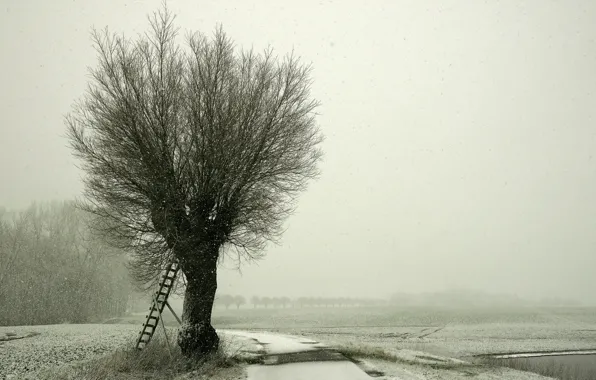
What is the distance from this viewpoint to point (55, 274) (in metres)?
41.2

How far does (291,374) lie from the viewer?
42.5 ft

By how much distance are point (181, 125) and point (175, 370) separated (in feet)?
27.2

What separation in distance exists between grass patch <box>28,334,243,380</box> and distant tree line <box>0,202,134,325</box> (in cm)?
2460

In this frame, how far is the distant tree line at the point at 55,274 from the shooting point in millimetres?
37781

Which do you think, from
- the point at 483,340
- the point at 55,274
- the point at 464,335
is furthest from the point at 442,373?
the point at 55,274

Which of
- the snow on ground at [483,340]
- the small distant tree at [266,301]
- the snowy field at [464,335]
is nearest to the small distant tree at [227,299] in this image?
the small distant tree at [266,301]

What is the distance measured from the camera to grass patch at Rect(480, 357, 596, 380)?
19.1 metres

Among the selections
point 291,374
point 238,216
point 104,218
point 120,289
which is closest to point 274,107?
point 238,216

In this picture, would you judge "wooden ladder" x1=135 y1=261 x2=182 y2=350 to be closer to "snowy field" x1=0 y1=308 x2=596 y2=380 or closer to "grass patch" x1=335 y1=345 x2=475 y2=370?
"snowy field" x1=0 y1=308 x2=596 y2=380

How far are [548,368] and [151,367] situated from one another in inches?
746

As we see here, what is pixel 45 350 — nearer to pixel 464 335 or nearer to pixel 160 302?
pixel 160 302

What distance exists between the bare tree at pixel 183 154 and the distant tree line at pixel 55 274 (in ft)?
79.6

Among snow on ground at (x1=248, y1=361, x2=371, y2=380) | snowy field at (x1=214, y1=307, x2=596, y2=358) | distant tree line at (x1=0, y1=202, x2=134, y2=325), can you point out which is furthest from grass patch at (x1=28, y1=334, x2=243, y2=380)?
distant tree line at (x1=0, y1=202, x2=134, y2=325)

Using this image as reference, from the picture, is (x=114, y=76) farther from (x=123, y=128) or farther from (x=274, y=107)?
(x=274, y=107)
